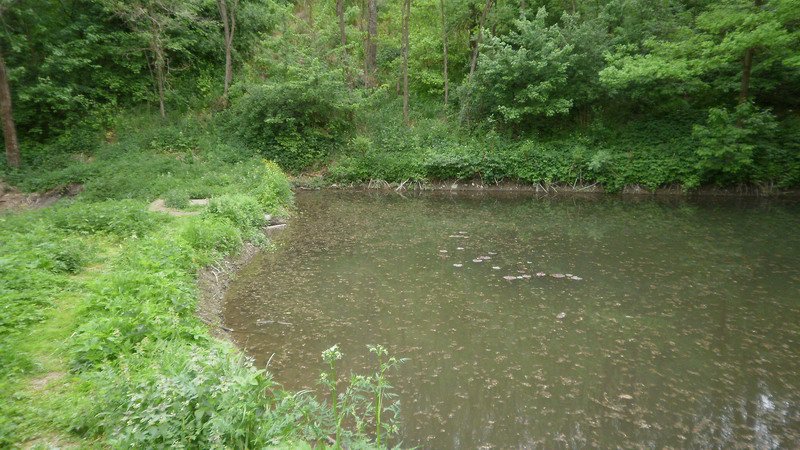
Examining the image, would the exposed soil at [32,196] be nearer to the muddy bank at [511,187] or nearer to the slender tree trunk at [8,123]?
the slender tree trunk at [8,123]

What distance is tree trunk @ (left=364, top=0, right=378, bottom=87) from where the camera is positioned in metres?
23.2

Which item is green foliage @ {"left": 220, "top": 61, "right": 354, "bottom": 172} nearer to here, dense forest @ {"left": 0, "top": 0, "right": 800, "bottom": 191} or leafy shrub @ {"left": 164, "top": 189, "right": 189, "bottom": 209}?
dense forest @ {"left": 0, "top": 0, "right": 800, "bottom": 191}

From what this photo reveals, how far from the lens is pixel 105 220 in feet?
32.0

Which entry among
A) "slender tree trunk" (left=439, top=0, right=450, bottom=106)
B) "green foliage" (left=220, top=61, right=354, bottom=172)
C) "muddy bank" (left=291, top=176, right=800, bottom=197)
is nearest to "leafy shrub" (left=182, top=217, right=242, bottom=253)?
"muddy bank" (left=291, top=176, right=800, bottom=197)

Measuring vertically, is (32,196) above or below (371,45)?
below

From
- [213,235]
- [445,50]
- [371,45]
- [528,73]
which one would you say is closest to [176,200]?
[213,235]

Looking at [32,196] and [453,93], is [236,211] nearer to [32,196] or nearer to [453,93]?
[32,196]

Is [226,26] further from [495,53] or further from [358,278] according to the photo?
[358,278]

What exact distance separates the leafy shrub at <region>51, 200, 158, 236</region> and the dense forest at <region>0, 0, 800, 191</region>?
7.67 meters

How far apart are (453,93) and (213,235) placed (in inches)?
673

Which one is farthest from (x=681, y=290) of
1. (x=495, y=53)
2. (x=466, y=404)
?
(x=495, y=53)

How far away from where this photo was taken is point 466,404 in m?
5.44

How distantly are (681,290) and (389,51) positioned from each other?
22.2 meters

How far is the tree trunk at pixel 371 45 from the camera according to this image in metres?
23.2
